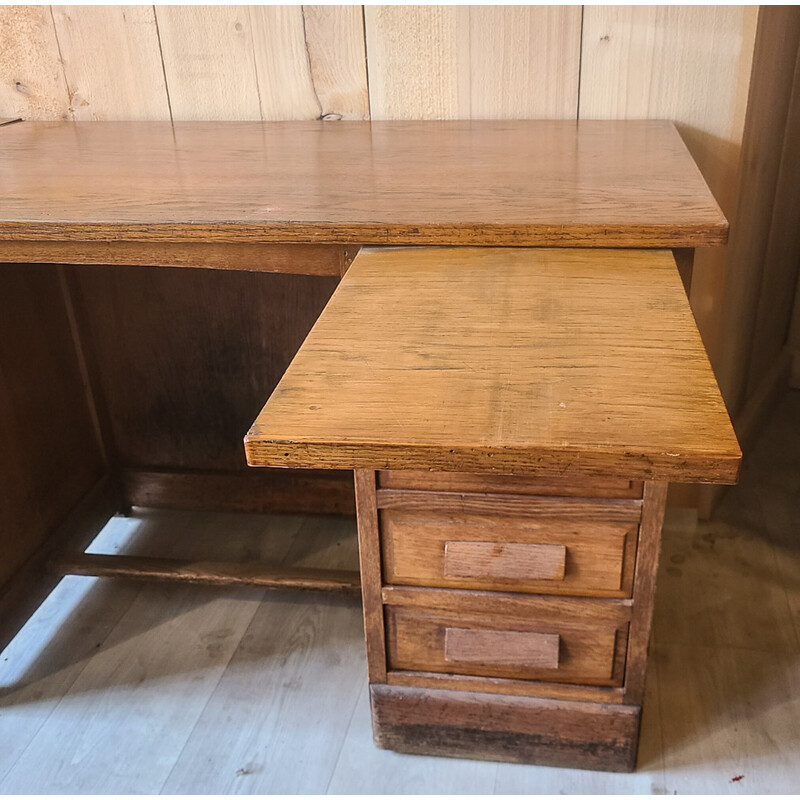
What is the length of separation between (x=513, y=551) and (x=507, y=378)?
0.30 m

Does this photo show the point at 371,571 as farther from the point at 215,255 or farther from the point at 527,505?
the point at 215,255

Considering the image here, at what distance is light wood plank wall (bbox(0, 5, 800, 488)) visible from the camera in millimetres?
1286

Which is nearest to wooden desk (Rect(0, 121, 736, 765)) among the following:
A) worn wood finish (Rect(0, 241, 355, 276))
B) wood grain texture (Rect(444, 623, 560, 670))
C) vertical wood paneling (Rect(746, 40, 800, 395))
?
worn wood finish (Rect(0, 241, 355, 276))

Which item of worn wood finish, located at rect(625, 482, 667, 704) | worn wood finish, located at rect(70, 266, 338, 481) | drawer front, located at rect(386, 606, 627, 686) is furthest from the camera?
worn wood finish, located at rect(70, 266, 338, 481)

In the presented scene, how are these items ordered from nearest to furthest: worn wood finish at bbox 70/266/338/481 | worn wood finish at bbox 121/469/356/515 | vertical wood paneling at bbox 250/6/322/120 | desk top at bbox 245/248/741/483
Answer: desk top at bbox 245/248/741/483 → vertical wood paneling at bbox 250/6/322/120 → worn wood finish at bbox 70/266/338/481 → worn wood finish at bbox 121/469/356/515

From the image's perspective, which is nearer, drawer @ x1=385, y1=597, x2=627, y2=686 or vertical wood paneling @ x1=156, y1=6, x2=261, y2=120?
drawer @ x1=385, y1=597, x2=627, y2=686

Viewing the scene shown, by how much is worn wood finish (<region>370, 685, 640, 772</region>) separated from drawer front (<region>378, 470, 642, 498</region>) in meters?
0.31

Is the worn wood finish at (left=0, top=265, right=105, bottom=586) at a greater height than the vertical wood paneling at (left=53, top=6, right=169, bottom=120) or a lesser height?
lesser

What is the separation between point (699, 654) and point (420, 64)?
1.02m

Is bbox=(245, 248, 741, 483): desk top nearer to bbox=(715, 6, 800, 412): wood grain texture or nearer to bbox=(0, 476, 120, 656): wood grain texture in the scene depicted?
bbox=(715, 6, 800, 412): wood grain texture

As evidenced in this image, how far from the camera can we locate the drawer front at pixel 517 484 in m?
0.89

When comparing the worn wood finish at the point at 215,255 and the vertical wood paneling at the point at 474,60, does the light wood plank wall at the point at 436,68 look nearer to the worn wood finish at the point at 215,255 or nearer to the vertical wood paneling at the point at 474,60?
the vertical wood paneling at the point at 474,60

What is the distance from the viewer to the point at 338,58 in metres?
1.37

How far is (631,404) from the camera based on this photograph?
65 cm
